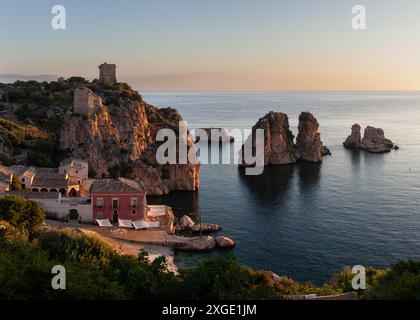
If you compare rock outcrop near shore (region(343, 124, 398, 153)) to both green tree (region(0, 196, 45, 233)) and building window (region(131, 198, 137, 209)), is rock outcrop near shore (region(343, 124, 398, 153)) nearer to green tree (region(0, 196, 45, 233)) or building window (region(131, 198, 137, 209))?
building window (region(131, 198, 137, 209))

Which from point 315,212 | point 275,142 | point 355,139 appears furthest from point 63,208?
point 355,139

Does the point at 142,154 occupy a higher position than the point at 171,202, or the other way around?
the point at 142,154

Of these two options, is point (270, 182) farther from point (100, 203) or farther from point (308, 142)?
point (100, 203)

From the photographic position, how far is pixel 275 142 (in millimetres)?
95125

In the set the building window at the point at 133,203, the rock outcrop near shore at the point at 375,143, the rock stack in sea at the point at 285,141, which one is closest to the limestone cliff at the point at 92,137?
the building window at the point at 133,203

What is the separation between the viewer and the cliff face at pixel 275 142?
93938 mm

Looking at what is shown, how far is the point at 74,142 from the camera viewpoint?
6644 centimetres

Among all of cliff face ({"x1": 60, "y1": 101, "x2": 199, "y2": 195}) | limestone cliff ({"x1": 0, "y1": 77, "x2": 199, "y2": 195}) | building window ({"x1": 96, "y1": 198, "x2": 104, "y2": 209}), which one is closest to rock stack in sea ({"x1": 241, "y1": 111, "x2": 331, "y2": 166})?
limestone cliff ({"x1": 0, "y1": 77, "x2": 199, "y2": 195})

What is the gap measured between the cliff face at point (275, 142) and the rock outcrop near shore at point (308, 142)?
281cm

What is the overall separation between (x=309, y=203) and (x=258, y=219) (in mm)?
10179

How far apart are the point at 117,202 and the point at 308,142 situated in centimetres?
5890
